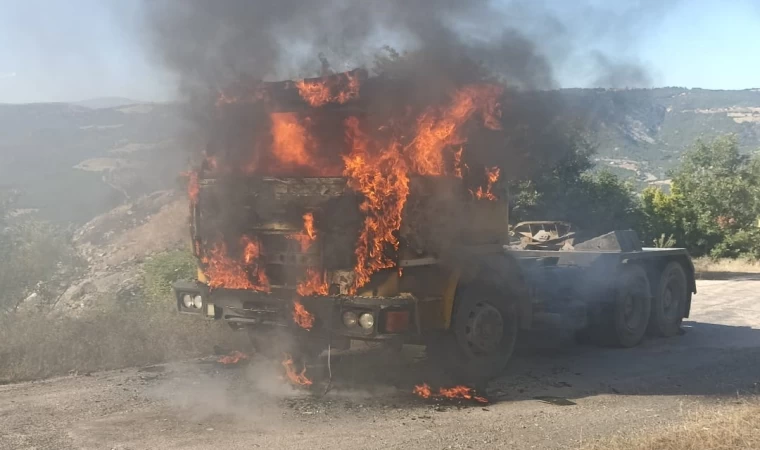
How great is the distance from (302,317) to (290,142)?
165cm

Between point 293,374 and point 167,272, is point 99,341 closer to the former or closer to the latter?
point 293,374

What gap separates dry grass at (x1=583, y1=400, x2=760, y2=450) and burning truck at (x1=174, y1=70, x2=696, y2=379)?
1.96m

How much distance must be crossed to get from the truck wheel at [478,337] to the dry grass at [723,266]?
58.1 ft

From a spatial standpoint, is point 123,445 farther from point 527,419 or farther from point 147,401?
point 527,419

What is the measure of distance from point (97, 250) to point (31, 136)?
2938cm

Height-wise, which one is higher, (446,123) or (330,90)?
(330,90)

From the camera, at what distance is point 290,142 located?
6832 mm

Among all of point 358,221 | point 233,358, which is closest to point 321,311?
point 358,221

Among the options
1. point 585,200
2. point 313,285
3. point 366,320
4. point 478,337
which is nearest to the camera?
point 366,320

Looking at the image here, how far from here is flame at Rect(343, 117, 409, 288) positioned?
6.21 metres

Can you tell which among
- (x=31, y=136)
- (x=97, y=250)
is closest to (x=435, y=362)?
(x=97, y=250)

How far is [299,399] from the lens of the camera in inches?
265

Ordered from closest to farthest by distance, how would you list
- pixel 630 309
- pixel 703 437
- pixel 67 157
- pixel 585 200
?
pixel 703 437, pixel 630 309, pixel 585 200, pixel 67 157

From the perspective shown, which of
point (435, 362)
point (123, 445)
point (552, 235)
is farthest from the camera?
point (552, 235)
